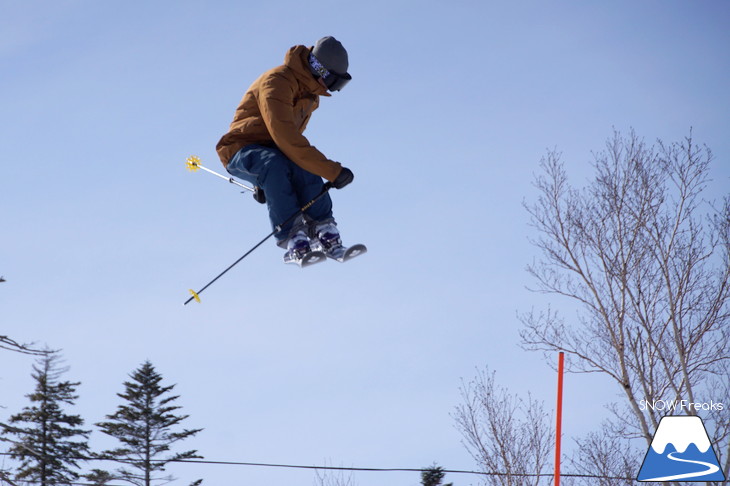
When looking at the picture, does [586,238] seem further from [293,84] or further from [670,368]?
[293,84]

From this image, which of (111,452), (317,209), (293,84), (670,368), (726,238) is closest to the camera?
(293,84)

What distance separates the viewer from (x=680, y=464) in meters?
7.70

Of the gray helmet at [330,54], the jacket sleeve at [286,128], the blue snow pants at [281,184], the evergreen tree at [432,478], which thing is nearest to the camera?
the jacket sleeve at [286,128]

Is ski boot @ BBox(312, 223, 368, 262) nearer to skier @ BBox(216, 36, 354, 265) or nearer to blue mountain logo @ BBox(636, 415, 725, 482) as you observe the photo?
skier @ BBox(216, 36, 354, 265)

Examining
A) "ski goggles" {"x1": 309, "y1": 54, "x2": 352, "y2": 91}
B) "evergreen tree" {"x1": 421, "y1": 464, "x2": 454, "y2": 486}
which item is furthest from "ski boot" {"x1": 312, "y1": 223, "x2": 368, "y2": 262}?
"evergreen tree" {"x1": 421, "y1": 464, "x2": 454, "y2": 486}

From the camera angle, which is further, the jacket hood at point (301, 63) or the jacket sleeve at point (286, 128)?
the jacket hood at point (301, 63)

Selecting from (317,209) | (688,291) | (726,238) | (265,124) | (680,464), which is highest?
(726,238)

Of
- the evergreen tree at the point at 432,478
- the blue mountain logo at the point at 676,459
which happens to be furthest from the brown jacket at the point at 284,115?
the evergreen tree at the point at 432,478

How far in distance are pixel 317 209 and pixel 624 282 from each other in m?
16.0

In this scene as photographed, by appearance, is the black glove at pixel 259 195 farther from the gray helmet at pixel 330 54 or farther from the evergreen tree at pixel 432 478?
the evergreen tree at pixel 432 478

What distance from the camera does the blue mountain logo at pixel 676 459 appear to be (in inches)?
271

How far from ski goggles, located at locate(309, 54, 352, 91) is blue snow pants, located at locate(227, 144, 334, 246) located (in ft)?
1.80

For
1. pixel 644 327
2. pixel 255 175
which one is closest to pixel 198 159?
pixel 255 175

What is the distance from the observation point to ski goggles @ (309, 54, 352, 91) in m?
5.58
